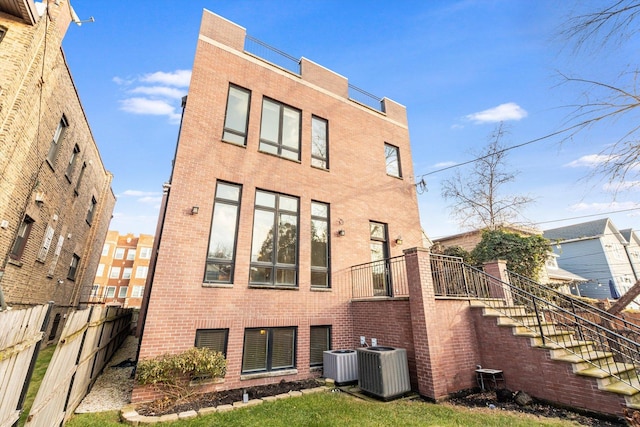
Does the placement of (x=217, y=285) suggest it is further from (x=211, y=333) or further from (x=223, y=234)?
(x=223, y=234)

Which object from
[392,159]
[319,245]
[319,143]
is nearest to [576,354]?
[319,245]

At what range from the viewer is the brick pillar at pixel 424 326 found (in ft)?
19.0

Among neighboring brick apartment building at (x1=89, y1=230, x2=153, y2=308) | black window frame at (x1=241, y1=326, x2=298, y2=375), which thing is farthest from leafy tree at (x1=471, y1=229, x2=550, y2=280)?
neighboring brick apartment building at (x1=89, y1=230, x2=153, y2=308)

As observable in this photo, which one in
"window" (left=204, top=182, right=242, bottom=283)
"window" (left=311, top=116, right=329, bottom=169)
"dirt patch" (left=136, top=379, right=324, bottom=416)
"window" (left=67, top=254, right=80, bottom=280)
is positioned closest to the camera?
"dirt patch" (left=136, top=379, right=324, bottom=416)

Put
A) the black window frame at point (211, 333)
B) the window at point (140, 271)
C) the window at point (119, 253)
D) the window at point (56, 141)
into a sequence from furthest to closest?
the window at point (119, 253)
the window at point (140, 271)
the window at point (56, 141)
the black window frame at point (211, 333)

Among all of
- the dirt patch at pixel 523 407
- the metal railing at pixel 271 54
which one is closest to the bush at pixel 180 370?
the dirt patch at pixel 523 407

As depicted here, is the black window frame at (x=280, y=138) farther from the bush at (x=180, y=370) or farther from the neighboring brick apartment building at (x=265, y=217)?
the bush at (x=180, y=370)

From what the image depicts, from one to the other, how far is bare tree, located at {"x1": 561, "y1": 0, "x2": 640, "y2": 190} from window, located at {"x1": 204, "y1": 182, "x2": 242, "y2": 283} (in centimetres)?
768

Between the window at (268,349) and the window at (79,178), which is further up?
the window at (79,178)

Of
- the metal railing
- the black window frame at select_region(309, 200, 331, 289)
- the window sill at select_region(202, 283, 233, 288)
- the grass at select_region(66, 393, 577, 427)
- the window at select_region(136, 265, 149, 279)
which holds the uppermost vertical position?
the metal railing

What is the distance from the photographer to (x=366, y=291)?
8602 mm

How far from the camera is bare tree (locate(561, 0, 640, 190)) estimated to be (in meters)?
4.20

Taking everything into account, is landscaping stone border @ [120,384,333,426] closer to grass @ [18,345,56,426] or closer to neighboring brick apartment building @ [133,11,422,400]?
neighboring brick apartment building @ [133,11,422,400]

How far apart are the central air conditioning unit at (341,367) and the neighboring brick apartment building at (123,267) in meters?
39.6
